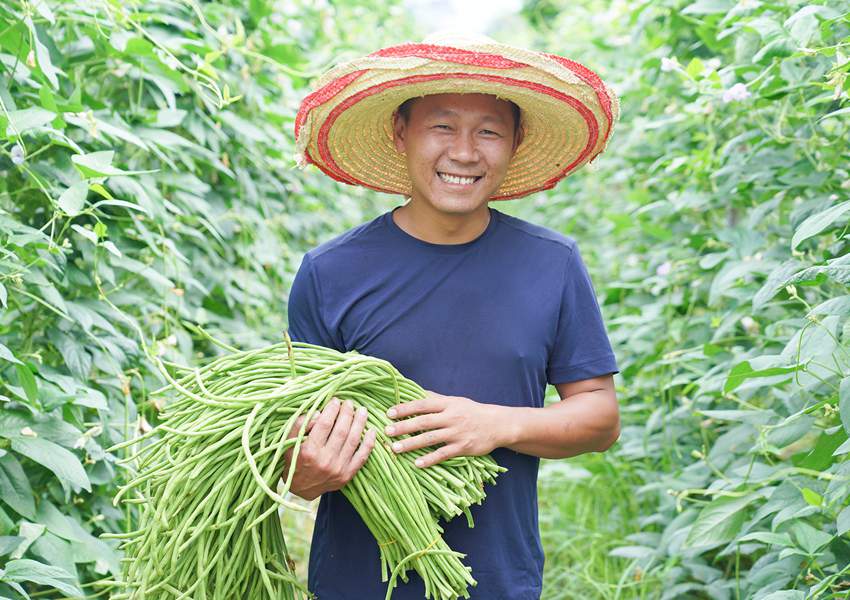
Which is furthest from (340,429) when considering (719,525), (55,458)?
(719,525)

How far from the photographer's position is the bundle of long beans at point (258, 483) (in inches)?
68.9

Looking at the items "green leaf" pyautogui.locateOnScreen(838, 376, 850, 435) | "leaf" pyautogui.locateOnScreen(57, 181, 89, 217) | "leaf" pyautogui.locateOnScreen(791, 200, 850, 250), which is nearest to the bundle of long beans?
"leaf" pyautogui.locateOnScreen(57, 181, 89, 217)

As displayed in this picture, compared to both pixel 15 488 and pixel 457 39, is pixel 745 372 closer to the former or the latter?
pixel 457 39

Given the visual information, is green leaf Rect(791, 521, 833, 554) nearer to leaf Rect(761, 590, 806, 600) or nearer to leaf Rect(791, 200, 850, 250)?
leaf Rect(761, 590, 806, 600)

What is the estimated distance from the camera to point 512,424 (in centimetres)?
195

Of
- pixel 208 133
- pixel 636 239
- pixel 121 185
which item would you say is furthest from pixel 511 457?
pixel 636 239

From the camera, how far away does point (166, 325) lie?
274cm

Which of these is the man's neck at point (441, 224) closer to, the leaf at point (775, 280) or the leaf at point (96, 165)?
the leaf at point (96, 165)

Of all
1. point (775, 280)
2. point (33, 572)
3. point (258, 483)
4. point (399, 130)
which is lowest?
point (33, 572)

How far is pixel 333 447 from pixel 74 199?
84cm

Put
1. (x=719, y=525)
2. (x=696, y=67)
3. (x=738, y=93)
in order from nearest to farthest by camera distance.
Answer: (x=719, y=525) → (x=738, y=93) → (x=696, y=67)

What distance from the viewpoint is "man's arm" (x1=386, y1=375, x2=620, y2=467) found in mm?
1874

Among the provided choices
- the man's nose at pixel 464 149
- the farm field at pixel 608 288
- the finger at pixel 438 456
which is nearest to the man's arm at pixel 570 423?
the finger at pixel 438 456

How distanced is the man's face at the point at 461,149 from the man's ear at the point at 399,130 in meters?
0.13
